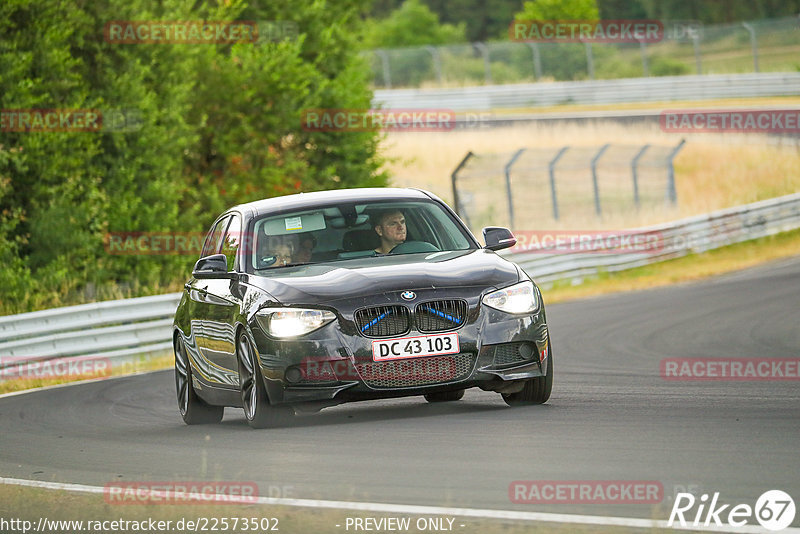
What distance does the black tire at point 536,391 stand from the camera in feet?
30.3

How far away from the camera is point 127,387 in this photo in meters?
14.5

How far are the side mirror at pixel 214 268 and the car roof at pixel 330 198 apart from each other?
0.47 metres

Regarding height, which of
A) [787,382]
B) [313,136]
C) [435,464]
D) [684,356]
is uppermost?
[435,464]

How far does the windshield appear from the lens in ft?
32.1

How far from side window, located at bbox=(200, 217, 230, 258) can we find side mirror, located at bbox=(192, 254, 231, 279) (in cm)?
102

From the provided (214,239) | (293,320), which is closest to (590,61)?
(214,239)

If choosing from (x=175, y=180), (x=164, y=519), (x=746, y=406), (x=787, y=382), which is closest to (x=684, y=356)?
(x=787, y=382)

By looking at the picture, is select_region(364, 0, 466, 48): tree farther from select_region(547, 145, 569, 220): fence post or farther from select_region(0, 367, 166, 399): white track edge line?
select_region(0, 367, 166, 399): white track edge line

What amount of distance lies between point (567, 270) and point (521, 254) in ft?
5.68

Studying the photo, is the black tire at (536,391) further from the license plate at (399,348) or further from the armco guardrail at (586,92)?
the armco guardrail at (586,92)

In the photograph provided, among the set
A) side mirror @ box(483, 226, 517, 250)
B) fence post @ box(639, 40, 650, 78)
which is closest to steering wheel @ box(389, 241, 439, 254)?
side mirror @ box(483, 226, 517, 250)

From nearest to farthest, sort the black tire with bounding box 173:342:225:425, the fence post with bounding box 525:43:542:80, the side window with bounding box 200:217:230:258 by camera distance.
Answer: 1. the black tire with bounding box 173:342:225:425
2. the side window with bounding box 200:217:230:258
3. the fence post with bounding box 525:43:542:80

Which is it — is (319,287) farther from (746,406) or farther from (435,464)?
(746,406)

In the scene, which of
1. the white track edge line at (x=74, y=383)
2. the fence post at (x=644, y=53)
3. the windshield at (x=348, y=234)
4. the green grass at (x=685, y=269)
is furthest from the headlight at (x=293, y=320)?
the fence post at (x=644, y=53)
